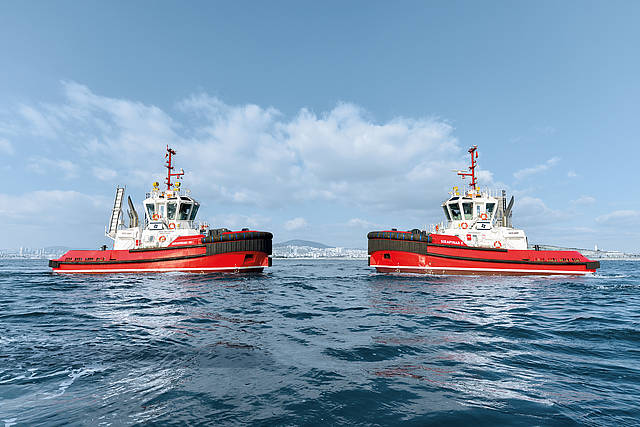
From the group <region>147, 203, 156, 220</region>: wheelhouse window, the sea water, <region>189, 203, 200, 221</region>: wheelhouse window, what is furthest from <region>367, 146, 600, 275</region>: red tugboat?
<region>147, 203, 156, 220</region>: wheelhouse window

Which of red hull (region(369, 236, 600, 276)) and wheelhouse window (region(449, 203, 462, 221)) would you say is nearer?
red hull (region(369, 236, 600, 276))

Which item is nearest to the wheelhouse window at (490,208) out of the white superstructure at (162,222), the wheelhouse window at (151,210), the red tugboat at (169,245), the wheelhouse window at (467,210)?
the wheelhouse window at (467,210)

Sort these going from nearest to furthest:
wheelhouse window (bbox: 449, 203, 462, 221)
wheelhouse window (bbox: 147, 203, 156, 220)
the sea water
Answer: the sea water → wheelhouse window (bbox: 449, 203, 462, 221) → wheelhouse window (bbox: 147, 203, 156, 220)

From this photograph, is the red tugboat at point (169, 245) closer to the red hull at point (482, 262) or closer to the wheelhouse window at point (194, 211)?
the wheelhouse window at point (194, 211)

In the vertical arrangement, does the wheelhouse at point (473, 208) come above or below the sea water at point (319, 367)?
above

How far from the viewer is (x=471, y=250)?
20578 mm

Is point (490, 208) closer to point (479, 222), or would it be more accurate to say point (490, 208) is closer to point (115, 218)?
point (479, 222)

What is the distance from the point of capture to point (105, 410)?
295cm

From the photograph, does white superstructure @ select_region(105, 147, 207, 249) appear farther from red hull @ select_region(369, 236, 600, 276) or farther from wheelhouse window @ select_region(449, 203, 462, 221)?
wheelhouse window @ select_region(449, 203, 462, 221)

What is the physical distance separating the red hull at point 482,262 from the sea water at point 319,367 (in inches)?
470

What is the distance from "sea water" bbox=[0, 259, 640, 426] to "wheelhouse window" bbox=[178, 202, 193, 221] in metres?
16.7

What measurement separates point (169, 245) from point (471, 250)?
22.3m

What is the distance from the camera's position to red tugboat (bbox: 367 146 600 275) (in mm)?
20438

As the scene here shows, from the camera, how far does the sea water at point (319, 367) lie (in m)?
2.89
